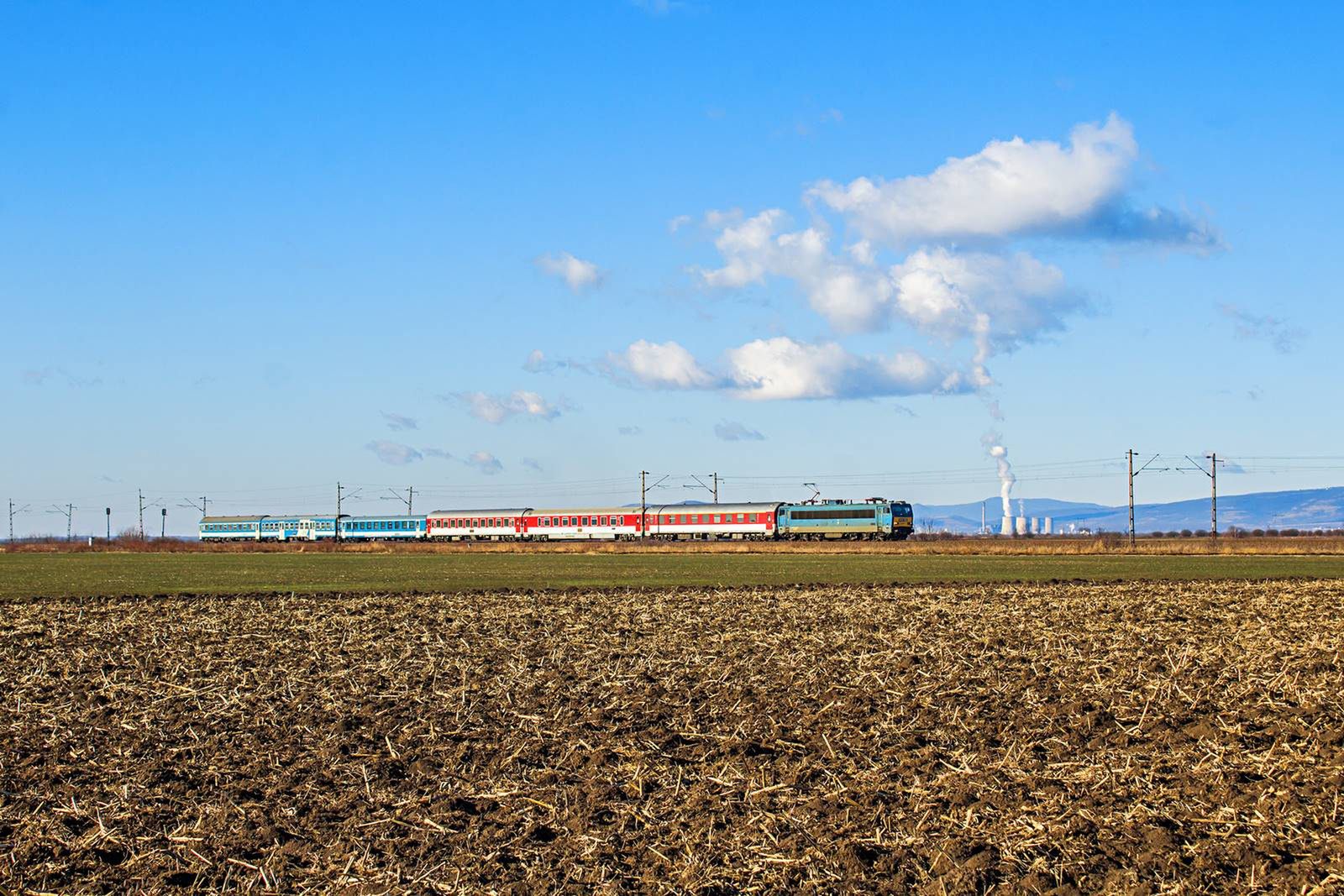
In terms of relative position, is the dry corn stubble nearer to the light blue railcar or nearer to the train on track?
the train on track

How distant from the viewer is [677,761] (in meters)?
14.9

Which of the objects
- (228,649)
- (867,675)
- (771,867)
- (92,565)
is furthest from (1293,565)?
(92,565)

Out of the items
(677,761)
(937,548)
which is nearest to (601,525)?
(937,548)

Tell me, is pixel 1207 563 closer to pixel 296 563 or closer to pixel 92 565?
pixel 296 563

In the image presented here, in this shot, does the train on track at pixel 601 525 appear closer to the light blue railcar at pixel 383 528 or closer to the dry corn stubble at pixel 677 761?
the light blue railcar at pixel 383 528

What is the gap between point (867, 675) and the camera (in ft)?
69.5

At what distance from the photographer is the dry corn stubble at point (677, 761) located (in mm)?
11031

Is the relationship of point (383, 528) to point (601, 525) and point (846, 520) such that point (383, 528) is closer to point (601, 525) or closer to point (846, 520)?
point (601, 525)

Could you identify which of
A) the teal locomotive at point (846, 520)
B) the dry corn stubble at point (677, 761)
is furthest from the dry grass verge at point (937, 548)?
the dry corn stubble at point (677, 761)

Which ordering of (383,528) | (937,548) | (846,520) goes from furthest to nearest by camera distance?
1. (383,528)
2. (846,520)
3. (937,548)

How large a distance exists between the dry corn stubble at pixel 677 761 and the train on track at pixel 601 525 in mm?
91300

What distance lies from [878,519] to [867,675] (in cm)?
9688

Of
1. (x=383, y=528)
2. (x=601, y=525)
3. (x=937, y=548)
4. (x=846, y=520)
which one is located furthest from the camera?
(x=383, y=528)

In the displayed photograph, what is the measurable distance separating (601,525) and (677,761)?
121 metres
